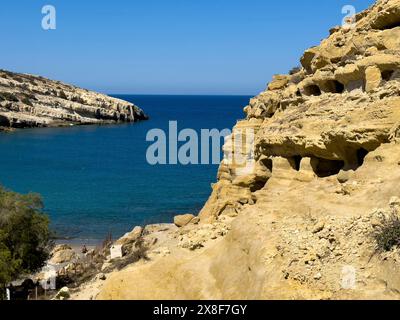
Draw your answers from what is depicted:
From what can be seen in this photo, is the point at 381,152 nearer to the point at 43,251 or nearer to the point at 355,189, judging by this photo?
the point at 355,189

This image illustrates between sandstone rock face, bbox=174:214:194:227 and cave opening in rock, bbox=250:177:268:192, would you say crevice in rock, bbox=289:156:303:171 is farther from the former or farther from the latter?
sandstone rock face, bbox=174:214:194:227

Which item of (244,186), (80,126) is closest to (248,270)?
(244,186)

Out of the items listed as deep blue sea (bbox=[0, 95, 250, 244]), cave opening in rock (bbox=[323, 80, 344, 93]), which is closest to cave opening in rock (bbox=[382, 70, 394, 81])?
cave opening in rock (bbox=[323, 80, 344, 93])

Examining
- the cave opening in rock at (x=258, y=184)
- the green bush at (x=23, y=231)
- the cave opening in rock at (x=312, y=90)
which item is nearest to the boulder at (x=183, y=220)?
the cave opening in rock at (x=258, y=184)

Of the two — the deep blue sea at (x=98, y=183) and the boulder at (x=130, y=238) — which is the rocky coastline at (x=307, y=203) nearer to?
the boulder at (x=130, y=238)

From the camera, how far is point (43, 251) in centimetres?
2500

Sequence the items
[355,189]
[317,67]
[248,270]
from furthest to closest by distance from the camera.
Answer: [317,67] → [355,189] → [248,270]

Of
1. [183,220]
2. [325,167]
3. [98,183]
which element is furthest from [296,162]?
[98,183]

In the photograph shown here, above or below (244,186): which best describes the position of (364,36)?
above

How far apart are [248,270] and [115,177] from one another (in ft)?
142

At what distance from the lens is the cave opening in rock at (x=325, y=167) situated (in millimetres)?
18438

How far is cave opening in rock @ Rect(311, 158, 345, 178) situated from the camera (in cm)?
1844

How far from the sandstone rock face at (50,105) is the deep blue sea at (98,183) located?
16.8 meters

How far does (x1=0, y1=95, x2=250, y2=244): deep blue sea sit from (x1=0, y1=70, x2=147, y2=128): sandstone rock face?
55.2ft
